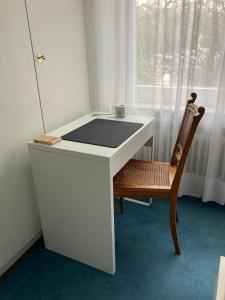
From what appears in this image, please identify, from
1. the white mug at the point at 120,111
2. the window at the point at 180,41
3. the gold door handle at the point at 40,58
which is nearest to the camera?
the gold door handle at the point at 40,58

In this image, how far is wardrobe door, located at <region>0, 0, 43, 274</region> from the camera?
1.35 meters

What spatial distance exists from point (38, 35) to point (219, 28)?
1191 mm

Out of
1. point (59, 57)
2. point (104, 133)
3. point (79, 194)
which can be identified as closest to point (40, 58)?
point (59, 57)

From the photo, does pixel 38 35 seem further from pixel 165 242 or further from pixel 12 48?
pixel 165 242

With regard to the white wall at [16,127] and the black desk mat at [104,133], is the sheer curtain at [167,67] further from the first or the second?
the white wall at [16,127]

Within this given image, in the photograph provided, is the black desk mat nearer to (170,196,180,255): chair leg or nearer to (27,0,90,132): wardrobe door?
(27,0,90,132): wardrobe door

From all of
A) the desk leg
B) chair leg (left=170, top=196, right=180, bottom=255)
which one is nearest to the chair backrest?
chair leg (left=170, top=196, right=180, bottom=255)

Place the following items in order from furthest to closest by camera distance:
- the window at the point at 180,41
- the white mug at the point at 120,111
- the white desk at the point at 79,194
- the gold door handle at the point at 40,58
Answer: the white mug at the point at 120,111, the window at the point at 180,41, the gold door handle at the point at 40,58, the white desk at the point at 79,194

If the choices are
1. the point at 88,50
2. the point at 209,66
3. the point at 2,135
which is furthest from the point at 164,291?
the point at 88,50

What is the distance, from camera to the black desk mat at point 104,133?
1.44 meters

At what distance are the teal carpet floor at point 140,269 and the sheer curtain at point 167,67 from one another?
45 centimetres

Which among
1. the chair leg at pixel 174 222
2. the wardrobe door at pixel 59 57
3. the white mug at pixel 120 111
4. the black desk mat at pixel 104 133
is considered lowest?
the chair leg at pixel 174 222

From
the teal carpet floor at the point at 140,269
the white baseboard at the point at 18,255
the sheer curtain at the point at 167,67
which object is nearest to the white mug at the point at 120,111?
the sheer curtain at the point at 167,67

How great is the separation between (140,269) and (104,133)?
883mm
